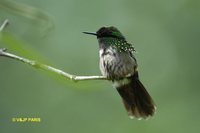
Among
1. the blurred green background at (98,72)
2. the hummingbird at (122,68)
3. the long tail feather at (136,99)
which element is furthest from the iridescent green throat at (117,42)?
the blurred green background at (98,72)

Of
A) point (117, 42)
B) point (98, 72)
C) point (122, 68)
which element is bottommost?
point (122, 68)

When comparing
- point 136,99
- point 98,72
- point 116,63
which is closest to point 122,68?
point 116,63

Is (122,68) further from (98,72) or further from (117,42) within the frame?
(98,72)

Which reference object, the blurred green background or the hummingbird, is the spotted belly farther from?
the blurred green background

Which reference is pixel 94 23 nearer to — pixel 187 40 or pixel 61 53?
pixel 61 53

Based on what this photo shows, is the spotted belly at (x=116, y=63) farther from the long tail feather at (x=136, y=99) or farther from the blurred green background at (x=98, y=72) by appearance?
the blurred green background at (x=98, y=72)

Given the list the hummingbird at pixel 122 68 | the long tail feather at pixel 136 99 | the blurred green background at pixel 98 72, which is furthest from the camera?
the blurred green background at pixel 98 72

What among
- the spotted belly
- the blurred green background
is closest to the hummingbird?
the spotted belly
